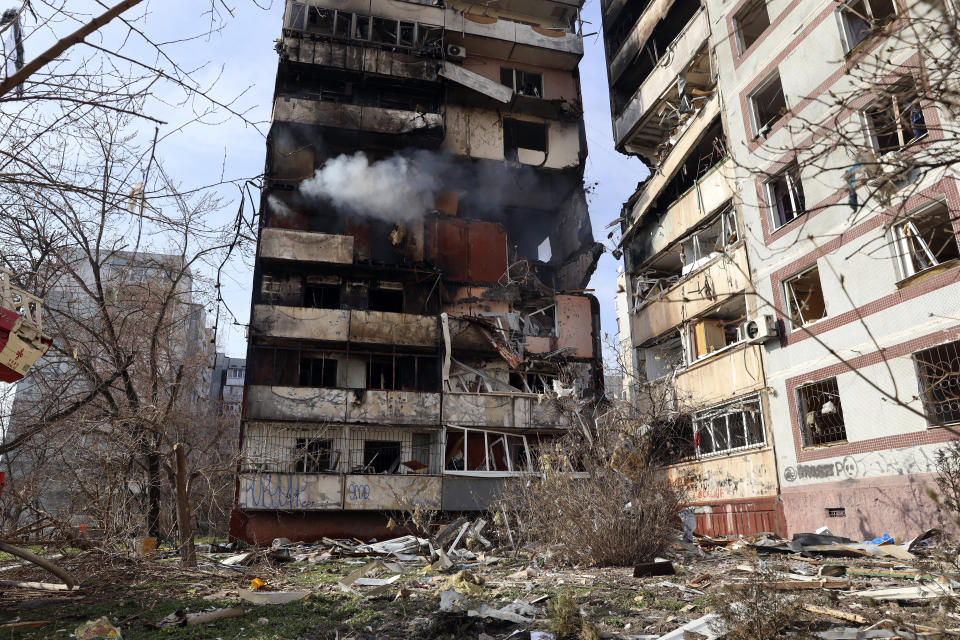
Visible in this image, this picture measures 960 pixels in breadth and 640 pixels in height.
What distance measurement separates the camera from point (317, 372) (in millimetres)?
25953

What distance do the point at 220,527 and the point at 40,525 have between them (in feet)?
91.5

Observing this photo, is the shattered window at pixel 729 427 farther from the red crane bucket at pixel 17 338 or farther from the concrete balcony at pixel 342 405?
the red crane bucket at pixel 17 338

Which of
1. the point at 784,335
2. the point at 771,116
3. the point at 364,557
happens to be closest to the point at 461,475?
the point at 364,557

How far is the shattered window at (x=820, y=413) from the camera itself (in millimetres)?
15055

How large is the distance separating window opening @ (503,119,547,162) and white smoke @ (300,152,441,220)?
512cm

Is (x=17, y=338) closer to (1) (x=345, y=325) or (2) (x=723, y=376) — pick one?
(2) (x=723, y=376)

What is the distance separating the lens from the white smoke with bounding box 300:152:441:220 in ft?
91.1

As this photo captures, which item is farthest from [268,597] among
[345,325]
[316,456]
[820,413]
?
[345,325]

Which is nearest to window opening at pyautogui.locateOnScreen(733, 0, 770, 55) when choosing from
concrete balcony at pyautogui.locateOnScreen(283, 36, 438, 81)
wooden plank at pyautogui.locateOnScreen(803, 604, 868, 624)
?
concrete balcony at pyautogui.locateOnScreen(283, 36, 438, 81)

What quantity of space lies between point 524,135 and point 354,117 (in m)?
9.16

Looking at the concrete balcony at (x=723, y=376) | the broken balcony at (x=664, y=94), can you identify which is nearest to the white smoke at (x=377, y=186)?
the broken balcony at (x=664, y=94)

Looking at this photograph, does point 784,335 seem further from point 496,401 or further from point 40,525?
point 40,525

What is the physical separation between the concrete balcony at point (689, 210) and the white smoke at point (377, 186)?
9.91m

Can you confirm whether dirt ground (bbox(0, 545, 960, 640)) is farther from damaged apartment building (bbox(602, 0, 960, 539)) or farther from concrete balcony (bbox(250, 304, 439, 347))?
concrete balcony (bbox(250, 304, 439, 347))
